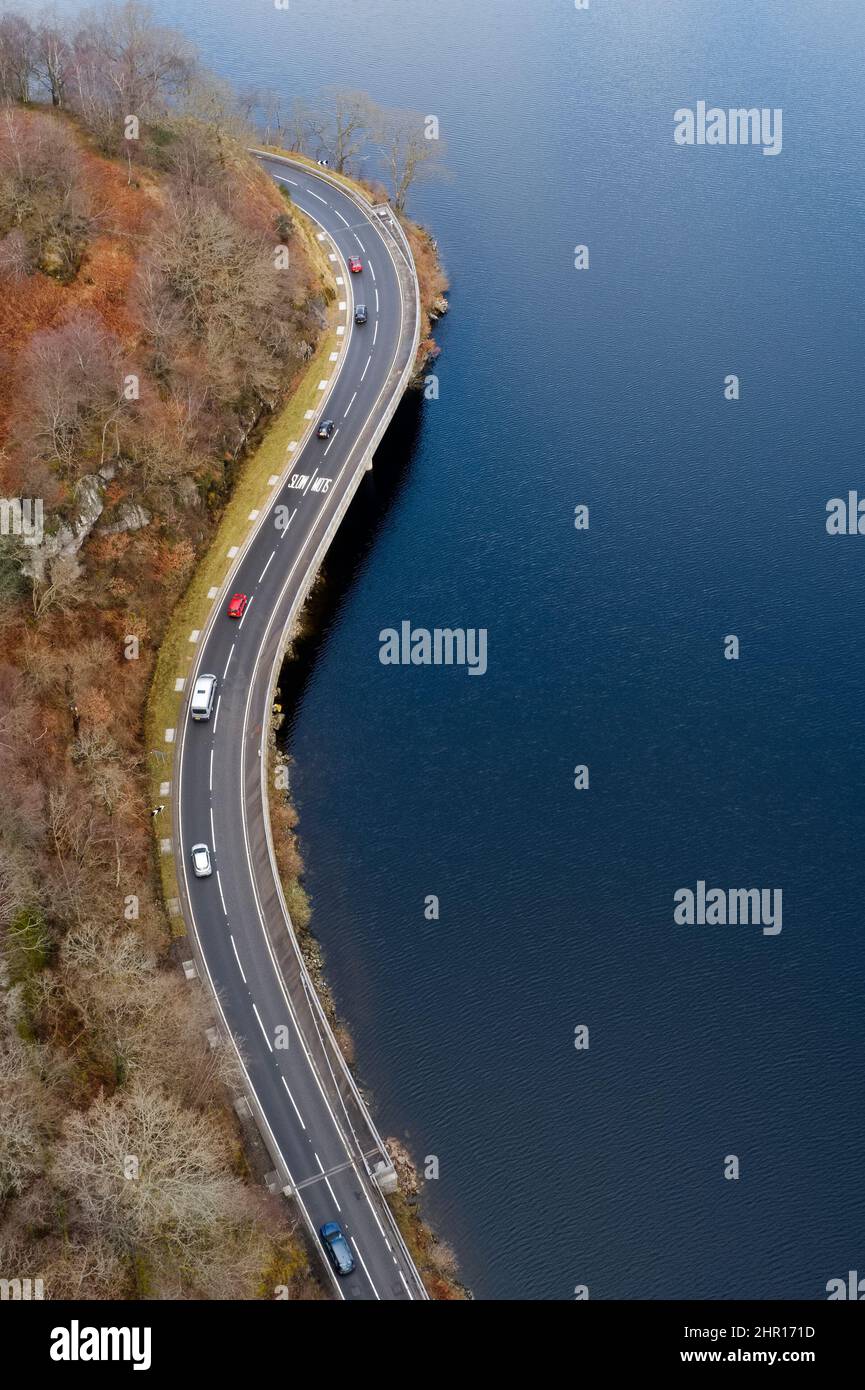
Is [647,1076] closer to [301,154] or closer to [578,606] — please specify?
[578,606]

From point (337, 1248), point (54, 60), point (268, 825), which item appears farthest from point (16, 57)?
point (337, 1248)

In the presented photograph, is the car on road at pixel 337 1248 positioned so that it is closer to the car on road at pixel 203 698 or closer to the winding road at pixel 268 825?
the winding road at pixel 268 825

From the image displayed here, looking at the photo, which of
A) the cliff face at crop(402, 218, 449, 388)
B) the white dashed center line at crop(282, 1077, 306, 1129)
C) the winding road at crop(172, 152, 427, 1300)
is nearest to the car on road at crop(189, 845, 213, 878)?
the winding road at crop(172, 152, 427, 1300)

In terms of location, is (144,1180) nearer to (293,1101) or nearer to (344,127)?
(293,1101)

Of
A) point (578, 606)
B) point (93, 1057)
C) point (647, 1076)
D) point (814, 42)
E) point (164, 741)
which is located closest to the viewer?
point (93, 1057)

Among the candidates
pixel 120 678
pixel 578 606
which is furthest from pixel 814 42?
pixel 120 678

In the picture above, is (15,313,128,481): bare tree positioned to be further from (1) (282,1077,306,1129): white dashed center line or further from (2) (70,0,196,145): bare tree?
(1) (282,1077,306,1129): white dashed center line
